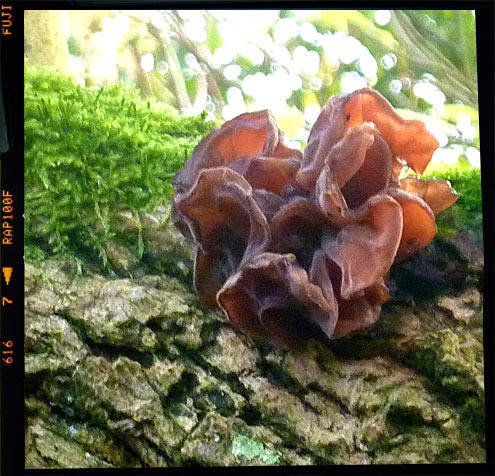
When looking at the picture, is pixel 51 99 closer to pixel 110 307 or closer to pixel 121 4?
pixel 121 4

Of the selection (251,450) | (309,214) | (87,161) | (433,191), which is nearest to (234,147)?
(309,214)

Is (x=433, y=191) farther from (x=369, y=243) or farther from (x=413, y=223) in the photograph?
(x=369, y=243)

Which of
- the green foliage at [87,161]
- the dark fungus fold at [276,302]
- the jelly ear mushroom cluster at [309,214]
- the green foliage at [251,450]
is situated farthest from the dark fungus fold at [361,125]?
the green foliage at [251,450]

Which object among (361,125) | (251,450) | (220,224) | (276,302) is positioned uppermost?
(361,125)

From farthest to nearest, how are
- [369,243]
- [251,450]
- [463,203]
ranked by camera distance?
[463,203] < [251,450] < [369,243]

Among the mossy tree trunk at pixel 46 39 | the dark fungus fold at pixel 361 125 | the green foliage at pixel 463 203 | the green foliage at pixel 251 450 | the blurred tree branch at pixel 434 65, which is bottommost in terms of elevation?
the green foliage at pixel 251 450

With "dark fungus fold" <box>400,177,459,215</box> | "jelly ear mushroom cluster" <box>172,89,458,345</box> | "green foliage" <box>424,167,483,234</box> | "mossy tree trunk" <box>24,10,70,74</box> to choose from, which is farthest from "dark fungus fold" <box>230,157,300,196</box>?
"mossy tree trunk" <box>24,10,70,74</box>

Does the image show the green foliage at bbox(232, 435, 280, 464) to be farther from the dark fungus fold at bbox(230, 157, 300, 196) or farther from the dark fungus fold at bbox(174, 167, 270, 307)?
the dark fungus fold at bbox(230, 157, 300, 196)

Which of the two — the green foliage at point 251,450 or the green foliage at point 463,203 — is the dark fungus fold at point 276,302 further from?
the green foliage at point 463,203
